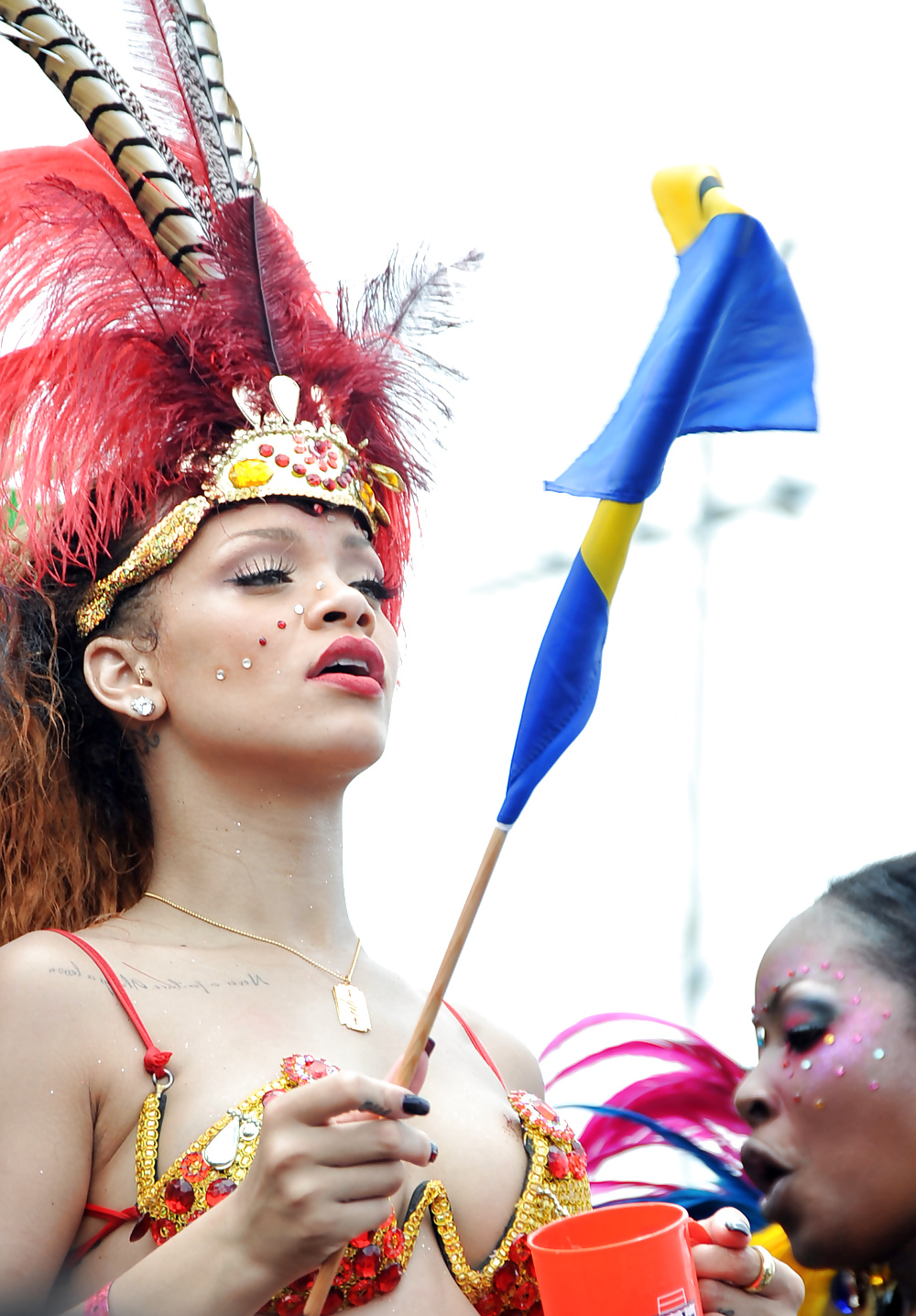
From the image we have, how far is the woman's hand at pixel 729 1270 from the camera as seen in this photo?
1.93m

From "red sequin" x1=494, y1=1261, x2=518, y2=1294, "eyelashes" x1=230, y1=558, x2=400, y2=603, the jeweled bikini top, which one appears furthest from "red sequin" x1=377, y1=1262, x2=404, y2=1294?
"eyelashes" x1=230, y1=558, x2=400, y2=603

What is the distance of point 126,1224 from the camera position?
2051mm

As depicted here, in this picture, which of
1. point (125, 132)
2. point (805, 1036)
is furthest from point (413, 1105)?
point (125, 132)

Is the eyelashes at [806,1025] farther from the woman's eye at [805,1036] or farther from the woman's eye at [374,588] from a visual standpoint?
the woman's eye at [374,588]

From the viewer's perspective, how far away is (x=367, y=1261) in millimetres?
2033

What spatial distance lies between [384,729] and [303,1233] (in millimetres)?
920

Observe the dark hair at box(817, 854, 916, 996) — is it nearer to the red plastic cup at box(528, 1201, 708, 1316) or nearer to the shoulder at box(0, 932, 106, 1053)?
the red plastic cup at box(528, 1201, 708, 1316)

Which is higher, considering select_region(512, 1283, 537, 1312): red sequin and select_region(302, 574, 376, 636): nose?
select_region(302, 574, 376, 636): nose

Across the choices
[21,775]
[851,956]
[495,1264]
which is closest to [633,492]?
[851,956]

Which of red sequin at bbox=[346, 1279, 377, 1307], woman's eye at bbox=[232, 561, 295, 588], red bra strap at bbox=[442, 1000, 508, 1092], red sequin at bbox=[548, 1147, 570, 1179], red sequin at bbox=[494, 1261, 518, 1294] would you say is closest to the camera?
red sequin at bbox=[346, 1279, 377, 1307]

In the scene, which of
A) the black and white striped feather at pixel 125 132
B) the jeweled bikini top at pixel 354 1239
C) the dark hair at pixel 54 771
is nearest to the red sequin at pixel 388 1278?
the jeweled bikini top at pixel 354 1239

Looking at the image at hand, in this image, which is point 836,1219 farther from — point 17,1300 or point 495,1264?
point 17,1300

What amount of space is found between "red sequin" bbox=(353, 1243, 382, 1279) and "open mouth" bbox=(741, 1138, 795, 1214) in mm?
514

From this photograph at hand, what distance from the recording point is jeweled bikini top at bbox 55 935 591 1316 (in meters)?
2.01
